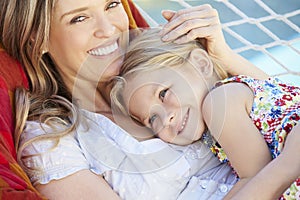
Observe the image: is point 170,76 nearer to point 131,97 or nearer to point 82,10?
point 131,97

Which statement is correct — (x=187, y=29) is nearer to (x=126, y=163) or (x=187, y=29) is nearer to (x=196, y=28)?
(x=196, y=28)

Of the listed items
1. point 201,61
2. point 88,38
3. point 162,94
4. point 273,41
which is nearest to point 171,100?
point 162,94

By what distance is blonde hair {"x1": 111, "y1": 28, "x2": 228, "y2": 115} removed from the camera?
1521mm

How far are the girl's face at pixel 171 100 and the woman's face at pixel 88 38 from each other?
0.36 ft

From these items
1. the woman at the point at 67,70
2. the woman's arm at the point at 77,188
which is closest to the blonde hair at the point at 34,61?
the woman at the point at 67,70

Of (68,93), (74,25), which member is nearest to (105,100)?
(68,93)

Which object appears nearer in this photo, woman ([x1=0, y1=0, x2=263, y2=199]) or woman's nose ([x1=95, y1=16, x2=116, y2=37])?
woman ([x1=0, y1=0, x2=263, y2=199])

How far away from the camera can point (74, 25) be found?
1544mm

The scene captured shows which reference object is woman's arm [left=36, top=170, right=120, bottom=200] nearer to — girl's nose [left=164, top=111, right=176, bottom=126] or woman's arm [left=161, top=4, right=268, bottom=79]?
girl's nose [left=164, top=111, right=176, bottom=126]

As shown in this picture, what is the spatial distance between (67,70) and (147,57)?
9.1 inches

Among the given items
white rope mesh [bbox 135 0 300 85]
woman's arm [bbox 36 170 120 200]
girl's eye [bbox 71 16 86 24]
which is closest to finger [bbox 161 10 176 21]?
girl's eye [bbox 71 16 86 24]

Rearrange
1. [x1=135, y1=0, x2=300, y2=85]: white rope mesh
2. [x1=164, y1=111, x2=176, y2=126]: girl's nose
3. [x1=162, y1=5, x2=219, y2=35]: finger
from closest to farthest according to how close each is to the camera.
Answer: [x1=164, y1=111, x2=176, y2=126]: girl's nose, [x1=162, y1=5, x2=219, y2=35]: finger, [x1=135, y1=0, x2=300, y2=85]: white rope mesh

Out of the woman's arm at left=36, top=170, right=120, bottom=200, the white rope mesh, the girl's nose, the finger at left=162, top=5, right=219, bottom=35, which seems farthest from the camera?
the white rope mesh

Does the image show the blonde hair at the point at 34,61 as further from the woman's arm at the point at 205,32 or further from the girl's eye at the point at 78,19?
the woman's arm at the point at 205,32
